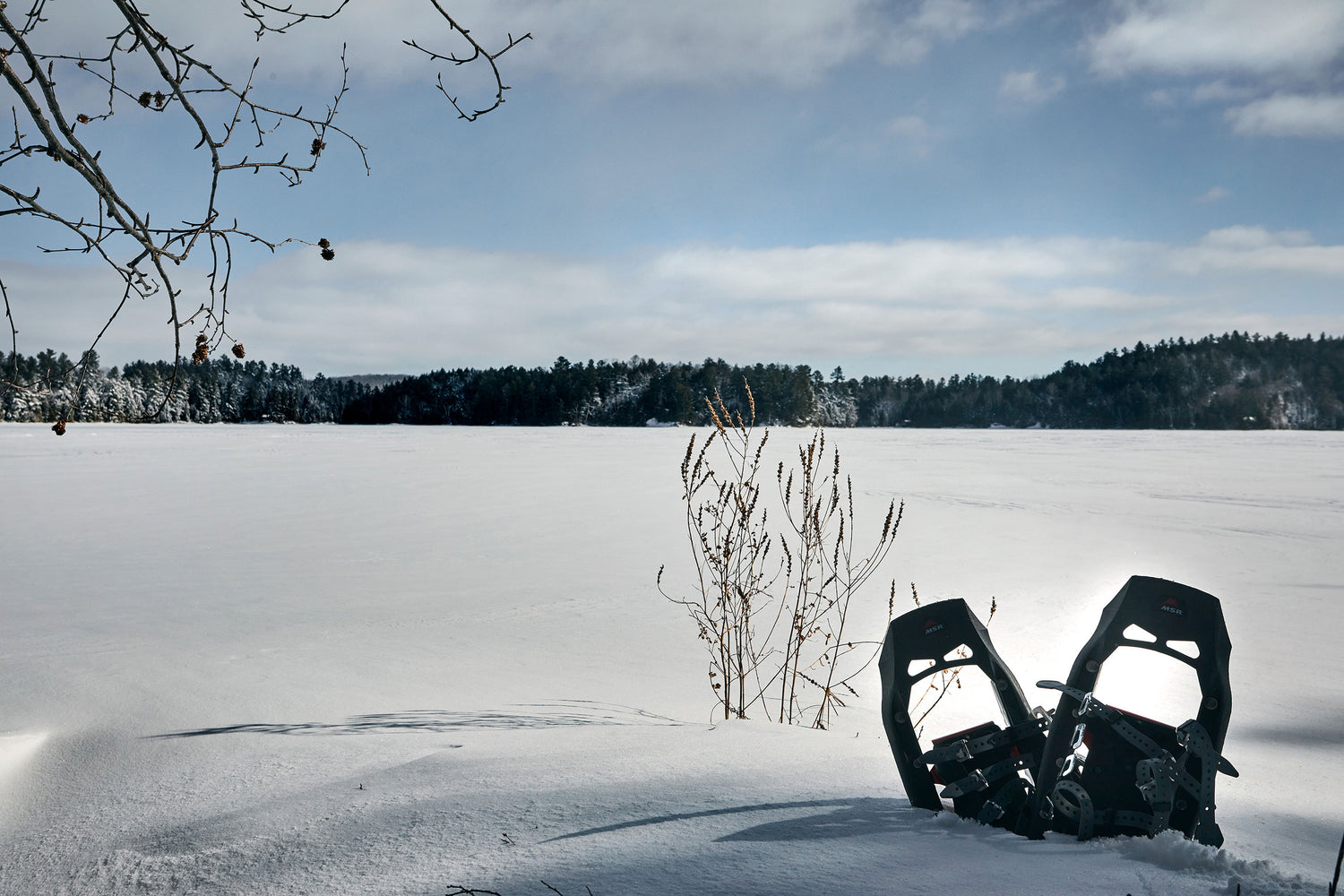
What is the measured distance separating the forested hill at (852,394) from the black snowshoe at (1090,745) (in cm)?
8252

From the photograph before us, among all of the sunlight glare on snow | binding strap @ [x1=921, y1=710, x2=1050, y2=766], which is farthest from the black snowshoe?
the sunlight glare on snow

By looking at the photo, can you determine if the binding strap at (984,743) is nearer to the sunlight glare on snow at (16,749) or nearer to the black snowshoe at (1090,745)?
the black snowshoe at (1090,745)

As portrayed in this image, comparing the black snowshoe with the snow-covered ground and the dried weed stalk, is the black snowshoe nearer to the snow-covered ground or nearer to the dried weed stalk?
the snow-covered ground

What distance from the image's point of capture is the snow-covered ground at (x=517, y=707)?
1797 mm

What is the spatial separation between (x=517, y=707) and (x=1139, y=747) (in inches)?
113

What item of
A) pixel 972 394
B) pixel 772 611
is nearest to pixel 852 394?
pixel 972 394

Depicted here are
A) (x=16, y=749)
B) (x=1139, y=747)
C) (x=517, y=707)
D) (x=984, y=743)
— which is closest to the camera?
(x=1139, y=747)

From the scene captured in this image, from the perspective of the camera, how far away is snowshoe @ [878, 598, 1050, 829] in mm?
1896

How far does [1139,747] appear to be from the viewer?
67.7 inches

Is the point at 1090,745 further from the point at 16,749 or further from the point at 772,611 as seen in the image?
the point at 772,611

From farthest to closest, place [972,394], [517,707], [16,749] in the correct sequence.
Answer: [972,394] < [517,707] < [16,749]

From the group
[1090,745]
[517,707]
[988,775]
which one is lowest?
[517,707]

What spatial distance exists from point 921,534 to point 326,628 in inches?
253

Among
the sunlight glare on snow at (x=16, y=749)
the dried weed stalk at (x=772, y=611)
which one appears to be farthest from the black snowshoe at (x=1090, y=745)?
the sunlight glare on snow at (x=16, y=749)
